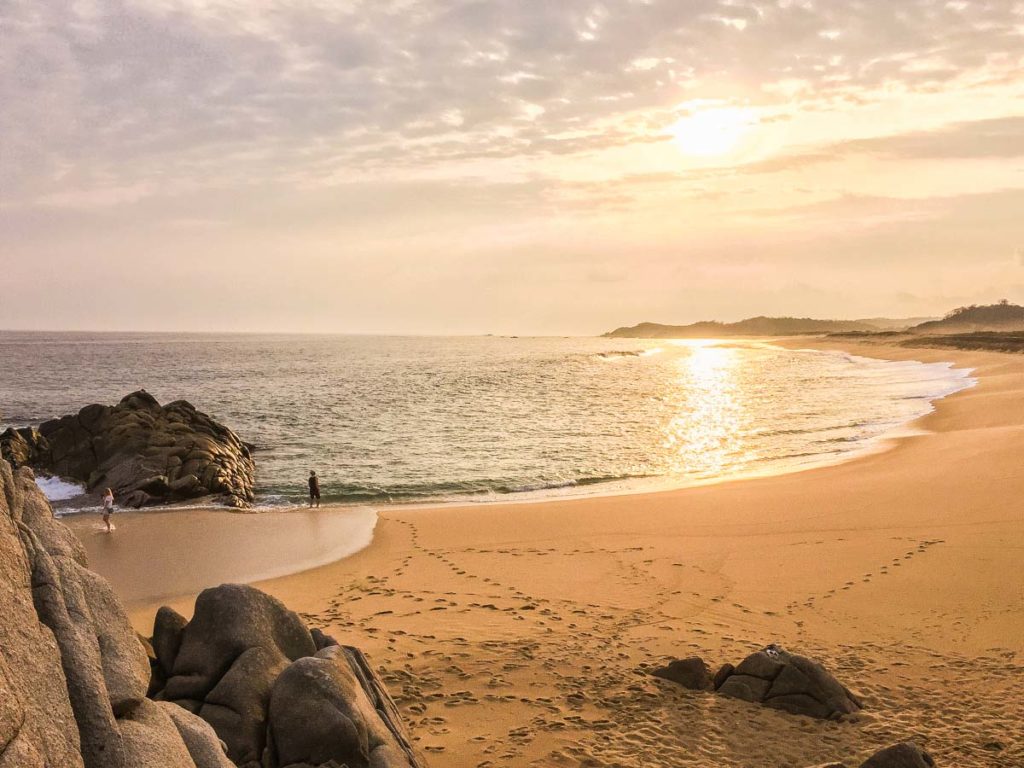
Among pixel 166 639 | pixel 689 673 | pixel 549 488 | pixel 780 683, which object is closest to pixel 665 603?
pixel 689 673

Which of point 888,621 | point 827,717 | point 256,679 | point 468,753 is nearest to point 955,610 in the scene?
point 888,621

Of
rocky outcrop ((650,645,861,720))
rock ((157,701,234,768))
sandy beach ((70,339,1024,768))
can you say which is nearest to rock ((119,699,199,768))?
rock ((157,701,234,768))

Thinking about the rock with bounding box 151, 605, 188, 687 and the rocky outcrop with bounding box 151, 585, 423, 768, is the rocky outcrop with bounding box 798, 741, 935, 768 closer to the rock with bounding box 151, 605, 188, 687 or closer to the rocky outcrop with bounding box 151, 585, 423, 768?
the rocky outcrop with bounding box 151, 585, 423, 768

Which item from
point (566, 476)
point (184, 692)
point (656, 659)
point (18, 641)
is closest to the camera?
point (18, 641)

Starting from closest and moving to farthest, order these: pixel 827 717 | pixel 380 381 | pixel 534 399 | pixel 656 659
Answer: pixel 827 717
pixel 656 659
pixel 534 399
pixel 380 381

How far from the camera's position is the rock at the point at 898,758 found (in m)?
8.84

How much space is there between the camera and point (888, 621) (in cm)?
1531

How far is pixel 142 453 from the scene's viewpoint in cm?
Result: 3434

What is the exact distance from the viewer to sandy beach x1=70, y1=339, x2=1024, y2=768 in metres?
10.9

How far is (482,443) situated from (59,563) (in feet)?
124

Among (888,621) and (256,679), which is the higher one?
(256,679)

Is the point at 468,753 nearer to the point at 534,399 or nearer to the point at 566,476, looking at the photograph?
the point at 566,476

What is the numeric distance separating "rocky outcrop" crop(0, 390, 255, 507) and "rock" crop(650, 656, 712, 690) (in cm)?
2223

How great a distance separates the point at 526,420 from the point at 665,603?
124 ft
